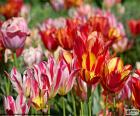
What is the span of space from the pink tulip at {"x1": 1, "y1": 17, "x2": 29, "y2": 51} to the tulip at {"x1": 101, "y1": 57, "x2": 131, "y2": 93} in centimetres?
79

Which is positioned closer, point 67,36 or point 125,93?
point 125,93

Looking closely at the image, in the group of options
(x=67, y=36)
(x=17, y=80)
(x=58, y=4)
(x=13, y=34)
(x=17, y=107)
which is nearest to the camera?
(x=17, y=107)

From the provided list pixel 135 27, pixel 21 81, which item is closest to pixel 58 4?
pixel 135 27

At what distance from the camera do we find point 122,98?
9.00ft

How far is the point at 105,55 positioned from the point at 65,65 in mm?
176

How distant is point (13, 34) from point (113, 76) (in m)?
0.87

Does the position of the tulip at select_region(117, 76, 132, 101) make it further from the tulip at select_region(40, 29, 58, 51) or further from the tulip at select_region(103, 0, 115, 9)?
the tulip at select_region(103, 0, 115, 9)

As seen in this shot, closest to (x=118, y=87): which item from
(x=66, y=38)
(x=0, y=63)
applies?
(x=66, y=38)

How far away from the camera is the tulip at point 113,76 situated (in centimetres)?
225

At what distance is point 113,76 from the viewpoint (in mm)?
2246

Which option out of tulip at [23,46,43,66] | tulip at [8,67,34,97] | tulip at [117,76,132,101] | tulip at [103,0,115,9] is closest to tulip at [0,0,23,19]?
tulip at [103,0,115,9]

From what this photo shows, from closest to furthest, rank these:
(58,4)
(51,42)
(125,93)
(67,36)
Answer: (125,93) → (67,36) → (51,42) → (58,4)

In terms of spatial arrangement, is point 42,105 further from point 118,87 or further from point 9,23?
point 9,23

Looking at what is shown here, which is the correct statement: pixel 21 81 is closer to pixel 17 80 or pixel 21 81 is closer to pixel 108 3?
pixel 17 80
